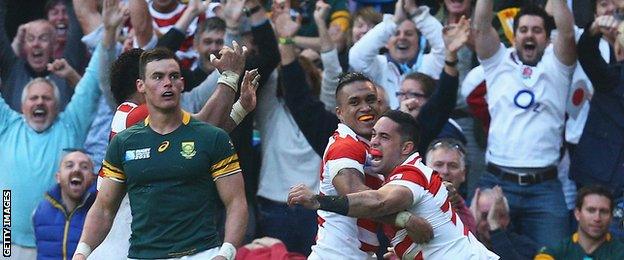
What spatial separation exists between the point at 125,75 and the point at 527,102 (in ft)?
14.1

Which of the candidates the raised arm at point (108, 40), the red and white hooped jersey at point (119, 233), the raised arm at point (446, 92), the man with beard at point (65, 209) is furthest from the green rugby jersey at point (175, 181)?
the raised arm at point (108, 40)

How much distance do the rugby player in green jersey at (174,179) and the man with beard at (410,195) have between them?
27.8 inches

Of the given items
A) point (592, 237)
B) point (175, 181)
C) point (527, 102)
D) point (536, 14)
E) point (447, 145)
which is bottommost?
point (592, 237)

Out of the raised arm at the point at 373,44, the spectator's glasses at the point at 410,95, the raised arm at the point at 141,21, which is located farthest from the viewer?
the raised arm at the point at 373,44

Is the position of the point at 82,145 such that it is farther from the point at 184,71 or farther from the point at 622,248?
the point at 622,248

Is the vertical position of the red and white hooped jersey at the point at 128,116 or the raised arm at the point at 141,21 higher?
the raised arm at the point at 141,21

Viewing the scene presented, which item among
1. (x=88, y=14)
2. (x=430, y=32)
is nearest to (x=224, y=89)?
(x=430, y=32)

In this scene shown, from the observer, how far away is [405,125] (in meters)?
10.6

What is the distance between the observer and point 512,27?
1516 cm

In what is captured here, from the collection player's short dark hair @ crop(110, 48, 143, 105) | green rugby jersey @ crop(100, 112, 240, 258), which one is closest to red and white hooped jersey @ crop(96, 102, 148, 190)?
player's short dark hair @ crop(110, 48, 143, 105)

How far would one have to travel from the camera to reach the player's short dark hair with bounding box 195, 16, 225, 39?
48.3ft

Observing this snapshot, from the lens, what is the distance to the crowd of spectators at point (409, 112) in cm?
1362

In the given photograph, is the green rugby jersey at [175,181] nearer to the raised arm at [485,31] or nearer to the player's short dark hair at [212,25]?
the raised arm at [485,31]

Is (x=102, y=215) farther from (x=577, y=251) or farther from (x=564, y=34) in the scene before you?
(x=564, y=34)
